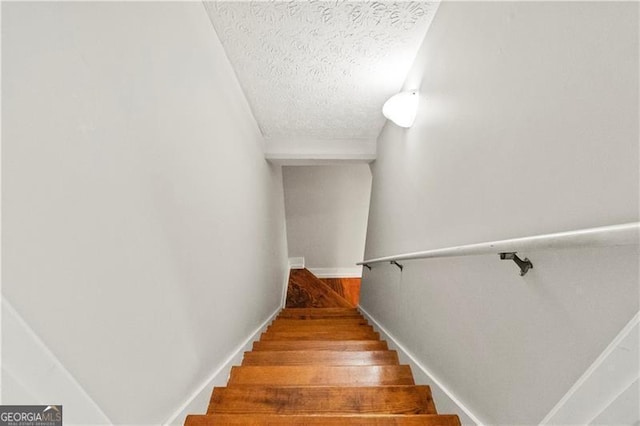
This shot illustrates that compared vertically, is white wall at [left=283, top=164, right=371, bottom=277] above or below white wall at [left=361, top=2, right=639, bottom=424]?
below

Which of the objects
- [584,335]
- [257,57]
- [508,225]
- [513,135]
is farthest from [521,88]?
[257,57]

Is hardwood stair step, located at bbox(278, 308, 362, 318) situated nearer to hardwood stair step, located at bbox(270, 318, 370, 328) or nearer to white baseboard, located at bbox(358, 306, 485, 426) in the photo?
hardwood stair step, located at bbox(270, 318, 370, 328)

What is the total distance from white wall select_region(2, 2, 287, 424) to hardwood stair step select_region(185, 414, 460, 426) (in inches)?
5.4

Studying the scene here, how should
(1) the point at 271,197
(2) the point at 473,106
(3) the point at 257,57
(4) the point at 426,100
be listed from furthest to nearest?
(1) the point at 271,197
(3) the point at 257,57
(4) the point at 426,100
(2) the point at 473,106

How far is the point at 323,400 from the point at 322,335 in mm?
1307

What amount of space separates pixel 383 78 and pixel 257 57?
87 cm

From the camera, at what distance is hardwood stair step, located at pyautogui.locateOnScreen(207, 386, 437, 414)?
1150mm

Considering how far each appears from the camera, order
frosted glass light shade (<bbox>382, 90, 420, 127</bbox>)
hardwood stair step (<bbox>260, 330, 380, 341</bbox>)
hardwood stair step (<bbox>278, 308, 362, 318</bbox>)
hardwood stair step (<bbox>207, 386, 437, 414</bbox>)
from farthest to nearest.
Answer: hardwood stair step (<bbox>278, 308, 362, 318</bbox>) < hardwood stair step (<bbox>260, 330, 380, 341</bbox>) < frosted glass light shade (<bbox>382, 90, 420, 127</bbox>) < hardwood stair step (<bbox>207, 386, 437, 414</bbox>)

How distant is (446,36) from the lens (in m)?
1.30

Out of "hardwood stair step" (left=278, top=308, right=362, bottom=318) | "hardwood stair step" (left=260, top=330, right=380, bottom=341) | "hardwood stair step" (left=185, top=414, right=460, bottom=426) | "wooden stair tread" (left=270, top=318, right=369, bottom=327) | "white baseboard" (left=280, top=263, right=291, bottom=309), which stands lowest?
"white baseboard" (left=280, top=263, right=291, bottom=309)

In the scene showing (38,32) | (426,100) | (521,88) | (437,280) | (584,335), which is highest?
(38,32)

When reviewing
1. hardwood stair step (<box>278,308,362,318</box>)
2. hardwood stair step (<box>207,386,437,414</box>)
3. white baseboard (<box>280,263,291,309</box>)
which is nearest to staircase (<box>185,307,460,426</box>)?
hardwood stair step (<box>207,386,437,414</box>)

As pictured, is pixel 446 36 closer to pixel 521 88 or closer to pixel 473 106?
pixel 473 106

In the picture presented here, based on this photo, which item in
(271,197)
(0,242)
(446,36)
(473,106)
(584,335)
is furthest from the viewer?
(271,197)
